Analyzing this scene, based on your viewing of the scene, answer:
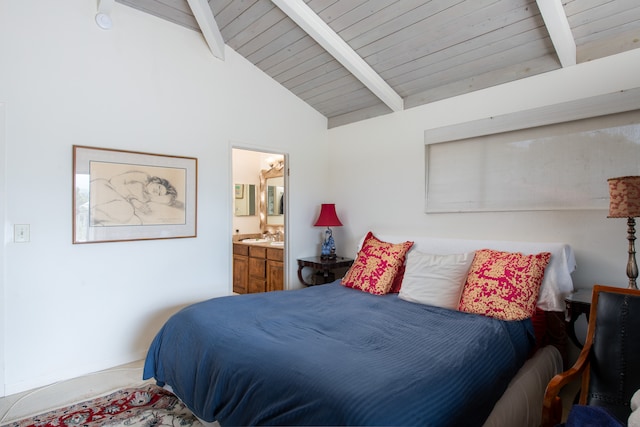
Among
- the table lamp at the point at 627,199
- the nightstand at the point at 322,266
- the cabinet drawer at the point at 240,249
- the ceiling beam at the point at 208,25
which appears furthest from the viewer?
the cabinet drawer at the point at 240,249

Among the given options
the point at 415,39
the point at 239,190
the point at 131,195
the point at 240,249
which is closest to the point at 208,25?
the point at 131,195

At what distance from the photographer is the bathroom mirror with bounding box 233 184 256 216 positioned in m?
5.47

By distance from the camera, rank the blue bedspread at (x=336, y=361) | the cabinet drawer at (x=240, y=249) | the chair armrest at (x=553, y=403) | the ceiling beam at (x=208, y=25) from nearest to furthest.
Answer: the blue bedspread at (x=336, y=361)
the chair armrest at (x=553, y=403)
the ceiling beam at (x=208, y=25)
the cabinet drawer at (x=240, y=249)

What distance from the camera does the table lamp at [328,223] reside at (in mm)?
3848

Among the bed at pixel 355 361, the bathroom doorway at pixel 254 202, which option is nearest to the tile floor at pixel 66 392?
the bed at pixel 355 361

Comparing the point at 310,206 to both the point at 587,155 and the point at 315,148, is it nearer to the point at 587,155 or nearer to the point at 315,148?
the point at 315,148

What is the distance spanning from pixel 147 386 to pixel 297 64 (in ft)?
9.86

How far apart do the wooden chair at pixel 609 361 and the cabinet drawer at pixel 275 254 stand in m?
2.95

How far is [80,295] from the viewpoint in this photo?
2.66m

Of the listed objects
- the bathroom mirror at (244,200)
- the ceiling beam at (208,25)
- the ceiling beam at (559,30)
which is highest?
the ceiling beam at (208,25)

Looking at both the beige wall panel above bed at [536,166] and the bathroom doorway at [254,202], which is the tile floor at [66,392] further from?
the beige wall panel above bed at [536,166]

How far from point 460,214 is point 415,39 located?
4.88 feet

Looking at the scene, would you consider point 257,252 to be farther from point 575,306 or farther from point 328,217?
point 575,306

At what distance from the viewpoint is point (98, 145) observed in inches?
107
